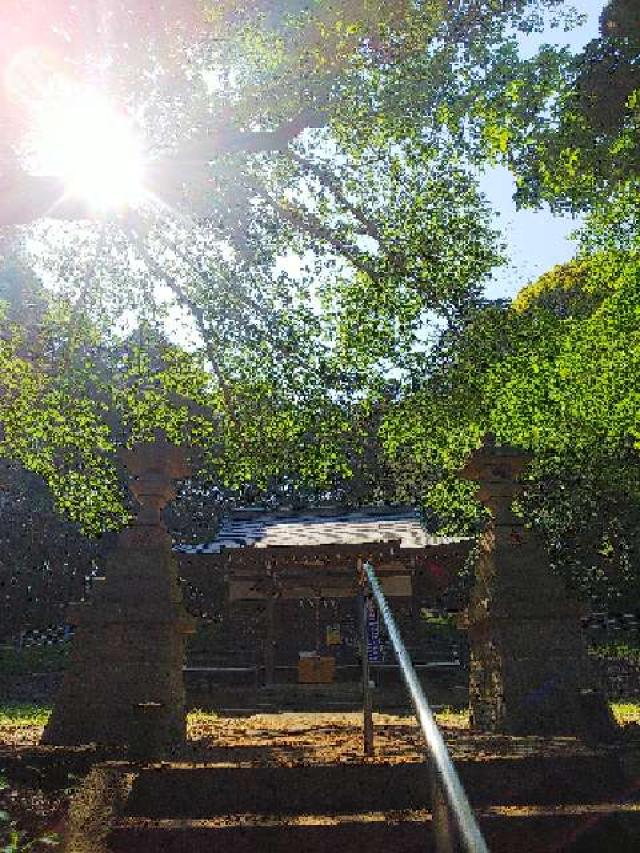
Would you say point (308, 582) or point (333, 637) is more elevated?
point (308, 582)

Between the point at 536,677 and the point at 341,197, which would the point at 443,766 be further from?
the point at 341,197

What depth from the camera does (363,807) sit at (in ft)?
13.0

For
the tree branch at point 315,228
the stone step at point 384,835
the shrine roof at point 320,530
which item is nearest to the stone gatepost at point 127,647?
the stone step at point 384,835

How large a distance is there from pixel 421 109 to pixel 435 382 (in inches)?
170

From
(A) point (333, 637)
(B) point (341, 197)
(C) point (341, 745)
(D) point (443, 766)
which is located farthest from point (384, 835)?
(A) point (333, 637)

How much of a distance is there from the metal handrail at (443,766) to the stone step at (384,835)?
1177mm

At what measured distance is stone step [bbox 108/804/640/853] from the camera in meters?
3.38

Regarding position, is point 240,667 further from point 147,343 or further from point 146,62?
point 146,62

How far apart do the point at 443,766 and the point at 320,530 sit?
16.6 metres

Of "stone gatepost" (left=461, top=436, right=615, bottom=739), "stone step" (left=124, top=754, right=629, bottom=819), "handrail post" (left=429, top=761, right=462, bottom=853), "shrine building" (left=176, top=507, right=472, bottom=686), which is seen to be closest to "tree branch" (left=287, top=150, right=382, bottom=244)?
"stone gatepost" (left=461, top=436, right=615, bottom=739)

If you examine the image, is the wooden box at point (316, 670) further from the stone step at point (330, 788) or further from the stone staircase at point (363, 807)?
the stone step at point (330, 788)

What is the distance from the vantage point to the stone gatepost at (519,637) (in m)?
5.88

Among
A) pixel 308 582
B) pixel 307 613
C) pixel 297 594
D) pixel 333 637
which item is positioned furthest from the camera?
pixel 307 613

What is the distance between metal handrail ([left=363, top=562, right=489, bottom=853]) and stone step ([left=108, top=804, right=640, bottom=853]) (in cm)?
118
